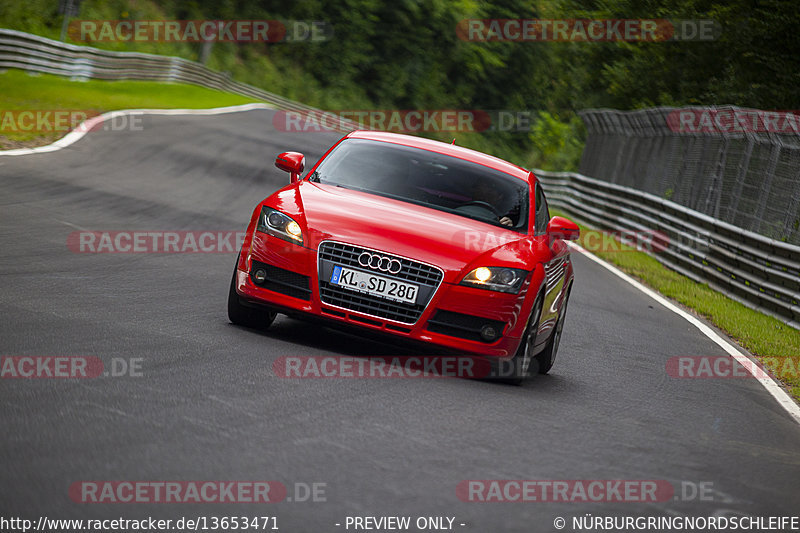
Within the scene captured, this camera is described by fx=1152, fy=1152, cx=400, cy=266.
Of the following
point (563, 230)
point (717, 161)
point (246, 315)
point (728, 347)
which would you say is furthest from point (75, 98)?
point (563, 230)

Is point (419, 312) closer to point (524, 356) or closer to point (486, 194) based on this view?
point (524, 356)

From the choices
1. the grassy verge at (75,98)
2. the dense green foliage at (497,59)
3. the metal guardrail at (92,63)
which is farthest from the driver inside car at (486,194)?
the metal guardrail at (92,63)

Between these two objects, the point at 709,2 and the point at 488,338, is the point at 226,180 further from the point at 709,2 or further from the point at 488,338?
the point at 709,2

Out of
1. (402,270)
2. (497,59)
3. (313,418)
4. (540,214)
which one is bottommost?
(313,418)

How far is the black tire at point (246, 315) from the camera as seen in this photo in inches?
318

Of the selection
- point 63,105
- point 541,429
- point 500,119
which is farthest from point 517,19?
point 541,429

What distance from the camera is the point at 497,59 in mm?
83188

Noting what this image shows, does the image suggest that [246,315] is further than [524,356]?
Yes

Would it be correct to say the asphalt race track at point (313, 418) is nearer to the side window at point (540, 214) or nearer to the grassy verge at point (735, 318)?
the grassy verge at point (735, 318)

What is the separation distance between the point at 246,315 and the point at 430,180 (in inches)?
69.5

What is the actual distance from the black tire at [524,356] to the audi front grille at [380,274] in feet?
2.55

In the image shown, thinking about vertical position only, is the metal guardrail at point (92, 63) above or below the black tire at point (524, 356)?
below

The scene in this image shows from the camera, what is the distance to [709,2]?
36.1 meters

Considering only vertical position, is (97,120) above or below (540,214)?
below
